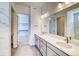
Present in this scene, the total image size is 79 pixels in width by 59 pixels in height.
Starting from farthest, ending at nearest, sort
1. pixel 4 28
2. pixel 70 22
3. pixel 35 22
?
pixel 35 22 → pixel 70 22 → pixel 4 28

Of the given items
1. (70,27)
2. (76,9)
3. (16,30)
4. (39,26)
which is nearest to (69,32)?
(70,27)

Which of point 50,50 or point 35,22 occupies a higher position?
point 35,22

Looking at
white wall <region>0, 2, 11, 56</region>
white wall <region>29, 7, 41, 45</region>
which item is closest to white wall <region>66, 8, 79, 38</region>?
white wall <region>0, 2, 11, 56</region>

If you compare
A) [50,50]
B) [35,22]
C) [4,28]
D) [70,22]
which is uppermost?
[35,22]

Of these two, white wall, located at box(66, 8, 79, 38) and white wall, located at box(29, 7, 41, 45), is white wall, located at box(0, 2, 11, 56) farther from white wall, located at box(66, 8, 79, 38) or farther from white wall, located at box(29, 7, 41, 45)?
white wall, located at box(29, 7, 41, 45)

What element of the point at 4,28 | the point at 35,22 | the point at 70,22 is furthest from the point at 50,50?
the point at 35,22

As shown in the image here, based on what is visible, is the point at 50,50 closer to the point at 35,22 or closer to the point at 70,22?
the point at 70,22

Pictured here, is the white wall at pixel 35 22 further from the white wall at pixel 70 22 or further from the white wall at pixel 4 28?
the white wall at pixel 4 28

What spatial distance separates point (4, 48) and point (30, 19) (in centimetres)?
398

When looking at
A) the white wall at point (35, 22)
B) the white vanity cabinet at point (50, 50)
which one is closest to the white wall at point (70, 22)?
the white vanity cabinet at point (50, 50)

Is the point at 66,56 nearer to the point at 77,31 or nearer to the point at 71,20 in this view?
the point at 77,31

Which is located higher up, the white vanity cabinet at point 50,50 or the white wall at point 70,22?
the white wall at point 70,22

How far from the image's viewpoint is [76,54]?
82.2 inches

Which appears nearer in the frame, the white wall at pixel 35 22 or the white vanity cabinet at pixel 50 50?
the white vanity cabinet at pixel 50 50
